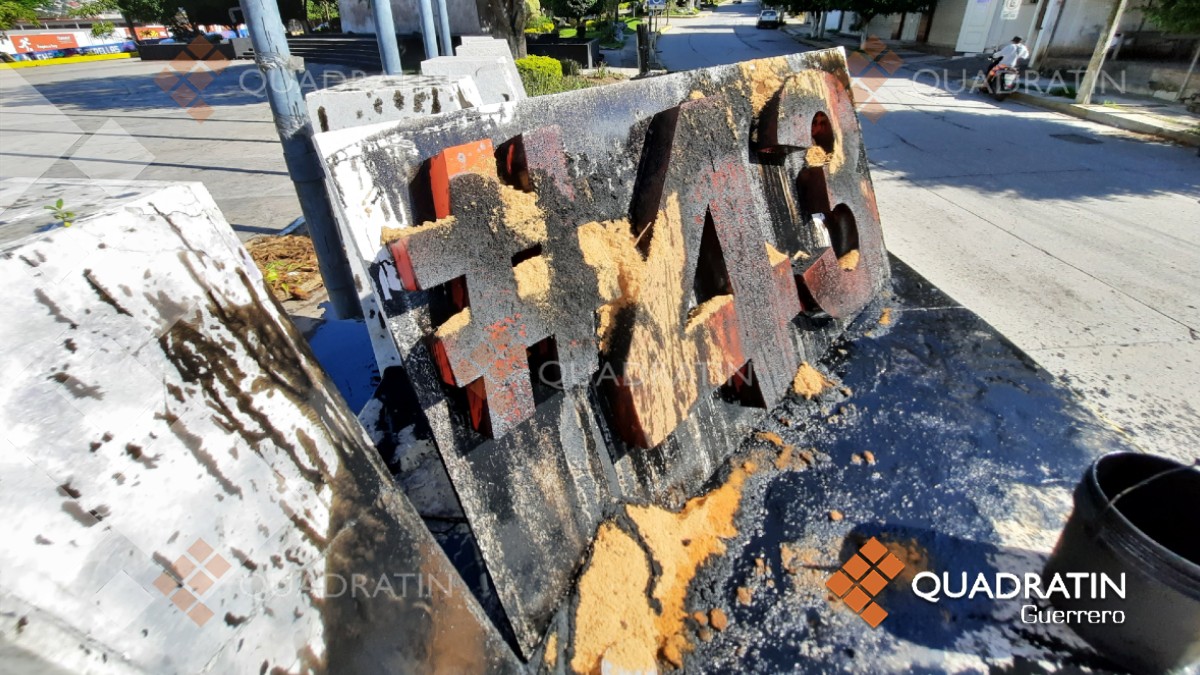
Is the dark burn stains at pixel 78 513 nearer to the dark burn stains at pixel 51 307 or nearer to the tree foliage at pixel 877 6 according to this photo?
the dark burn stains at pixel 51 307

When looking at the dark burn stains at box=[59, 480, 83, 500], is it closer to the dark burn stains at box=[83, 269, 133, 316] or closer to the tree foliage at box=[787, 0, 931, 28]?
the dark burn stains at box=[83, 269, 133, 316]

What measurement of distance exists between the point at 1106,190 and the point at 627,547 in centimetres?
845

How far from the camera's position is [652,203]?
2.26 meters

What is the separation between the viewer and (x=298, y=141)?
3055mm

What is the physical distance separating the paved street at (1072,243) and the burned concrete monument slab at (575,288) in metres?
2.09

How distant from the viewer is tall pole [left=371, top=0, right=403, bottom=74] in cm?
434

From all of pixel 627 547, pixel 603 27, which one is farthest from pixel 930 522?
pixel 603 27

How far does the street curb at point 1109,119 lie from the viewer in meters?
9.30

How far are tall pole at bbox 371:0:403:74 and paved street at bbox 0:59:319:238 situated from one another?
9.00ft

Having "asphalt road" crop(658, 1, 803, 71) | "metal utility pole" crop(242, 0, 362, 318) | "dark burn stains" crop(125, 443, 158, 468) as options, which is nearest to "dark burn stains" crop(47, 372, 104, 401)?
"dark burn stains" crop(125, 443, 158, 468)

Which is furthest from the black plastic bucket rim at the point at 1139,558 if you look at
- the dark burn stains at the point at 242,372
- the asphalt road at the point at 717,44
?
the asphalt road at the point at 717,44

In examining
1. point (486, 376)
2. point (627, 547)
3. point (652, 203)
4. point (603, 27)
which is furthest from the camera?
point (603, 27)

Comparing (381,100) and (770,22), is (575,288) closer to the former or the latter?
(381,100)

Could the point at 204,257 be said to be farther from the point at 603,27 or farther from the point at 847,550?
the point at 603,27
